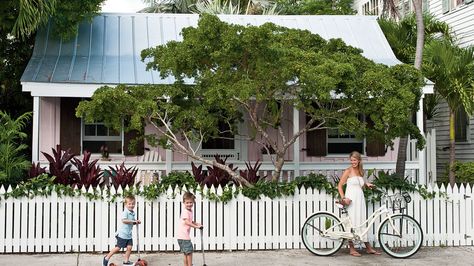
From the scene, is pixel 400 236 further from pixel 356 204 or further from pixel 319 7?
pixel 319 7

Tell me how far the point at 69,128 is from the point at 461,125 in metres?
11.6

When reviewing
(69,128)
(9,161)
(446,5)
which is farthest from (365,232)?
(446,5)

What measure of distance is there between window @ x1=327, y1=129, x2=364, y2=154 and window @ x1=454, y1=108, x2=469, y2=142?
4264 mm

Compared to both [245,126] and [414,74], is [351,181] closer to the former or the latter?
[414,74]

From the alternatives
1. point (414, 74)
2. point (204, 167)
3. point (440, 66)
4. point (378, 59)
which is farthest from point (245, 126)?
point (414, 74)

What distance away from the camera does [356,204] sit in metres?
9.26

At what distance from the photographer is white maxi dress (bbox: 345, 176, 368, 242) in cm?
927

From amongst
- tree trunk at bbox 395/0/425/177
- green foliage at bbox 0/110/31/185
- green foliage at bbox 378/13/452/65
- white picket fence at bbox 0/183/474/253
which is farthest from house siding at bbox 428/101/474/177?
green foliage at bbox 0/110/31/185

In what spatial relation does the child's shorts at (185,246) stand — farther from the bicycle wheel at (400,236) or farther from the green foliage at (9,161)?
the green foliage at (9,161)

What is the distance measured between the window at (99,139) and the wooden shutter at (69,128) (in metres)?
0.29

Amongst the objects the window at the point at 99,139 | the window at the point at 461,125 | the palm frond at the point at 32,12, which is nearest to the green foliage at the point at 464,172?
the window at the point at 461,125

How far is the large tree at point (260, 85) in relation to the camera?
8.68 meters

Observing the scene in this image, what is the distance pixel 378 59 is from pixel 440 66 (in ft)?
5.36

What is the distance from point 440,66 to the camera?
14.7 m
